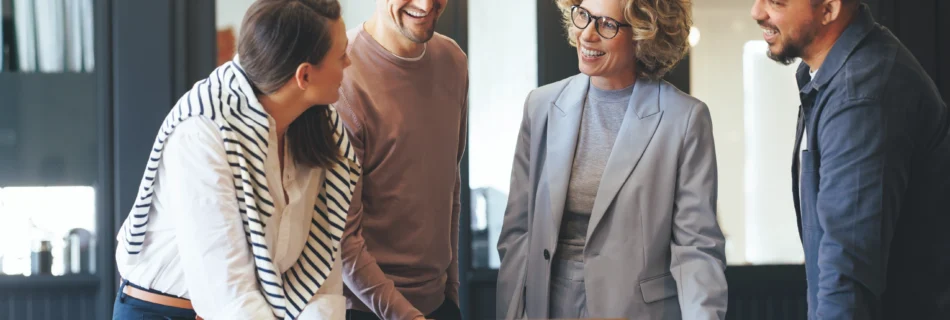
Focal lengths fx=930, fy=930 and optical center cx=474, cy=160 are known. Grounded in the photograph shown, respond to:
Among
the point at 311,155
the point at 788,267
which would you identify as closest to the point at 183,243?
the point at 311,155

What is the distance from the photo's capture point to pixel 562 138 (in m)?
2.19

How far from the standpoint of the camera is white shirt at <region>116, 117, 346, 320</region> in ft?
4.95

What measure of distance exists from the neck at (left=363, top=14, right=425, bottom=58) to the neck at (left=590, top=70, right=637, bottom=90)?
441mm

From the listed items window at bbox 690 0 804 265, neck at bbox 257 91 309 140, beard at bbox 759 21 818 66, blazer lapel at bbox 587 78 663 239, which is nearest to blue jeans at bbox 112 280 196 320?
neck at bbox 257 91 309 140

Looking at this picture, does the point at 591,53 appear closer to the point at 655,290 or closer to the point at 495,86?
the point at 655,290

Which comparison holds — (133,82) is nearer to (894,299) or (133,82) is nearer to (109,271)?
(109,271)

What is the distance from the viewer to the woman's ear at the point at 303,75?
1.62 meters

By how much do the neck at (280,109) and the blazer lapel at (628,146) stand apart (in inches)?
29.2

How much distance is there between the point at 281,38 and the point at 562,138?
32.4 inches

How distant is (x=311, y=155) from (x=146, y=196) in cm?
30

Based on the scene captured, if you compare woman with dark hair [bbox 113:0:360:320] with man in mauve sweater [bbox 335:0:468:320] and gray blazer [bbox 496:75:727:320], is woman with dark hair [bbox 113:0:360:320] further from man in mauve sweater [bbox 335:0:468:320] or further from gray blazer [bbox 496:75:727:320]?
gray blazer [bbox 496:75:727:320]

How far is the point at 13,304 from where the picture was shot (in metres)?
3.39

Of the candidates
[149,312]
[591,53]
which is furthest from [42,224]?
[591,53]

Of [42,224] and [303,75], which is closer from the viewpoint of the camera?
[303,75]
